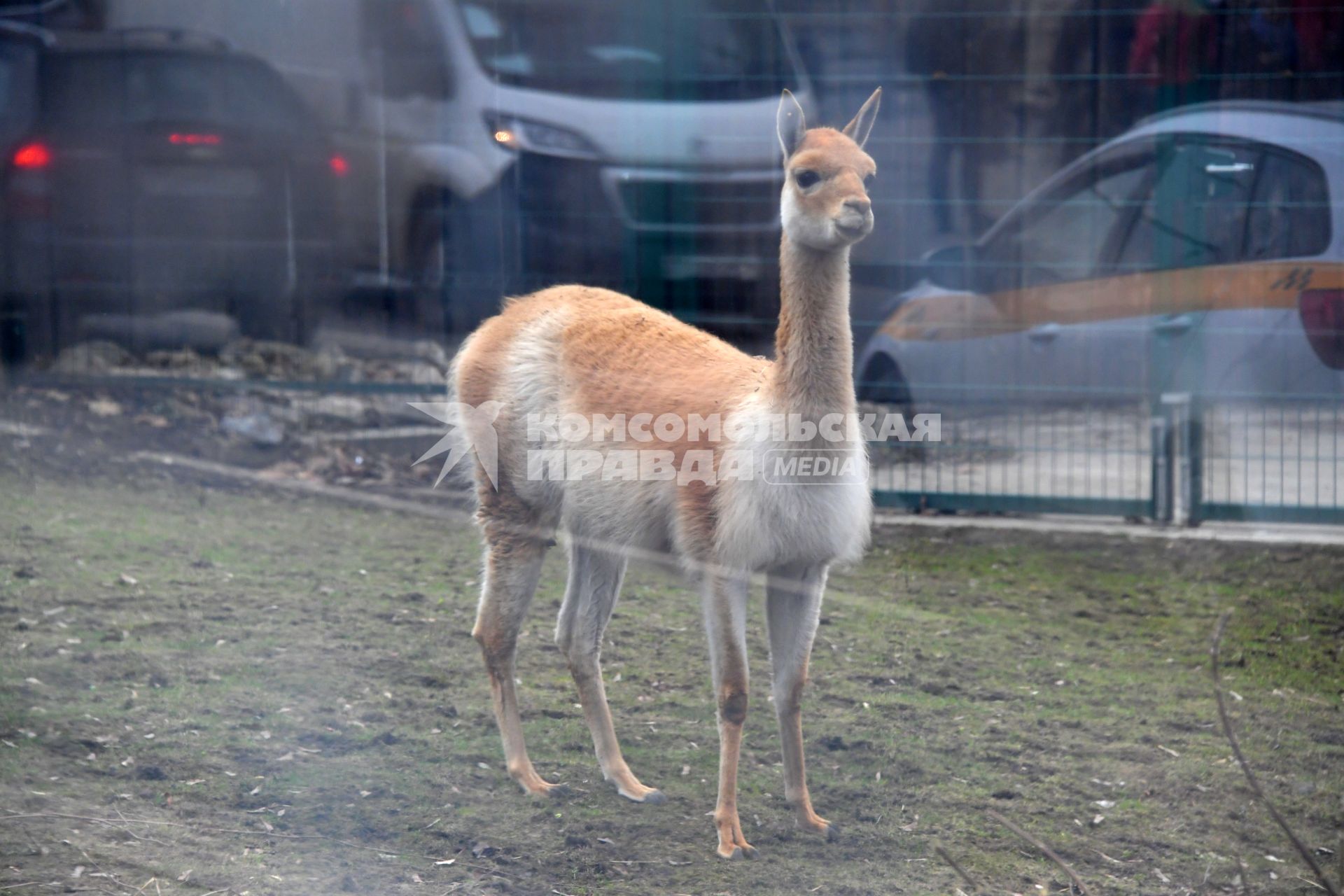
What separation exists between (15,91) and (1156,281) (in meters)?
6.59

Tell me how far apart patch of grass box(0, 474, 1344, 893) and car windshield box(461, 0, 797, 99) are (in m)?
2.43

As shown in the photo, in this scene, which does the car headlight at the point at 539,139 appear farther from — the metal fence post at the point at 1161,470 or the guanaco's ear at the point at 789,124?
the guanaco's ear at the point at 789,124

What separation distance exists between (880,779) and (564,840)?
904mm

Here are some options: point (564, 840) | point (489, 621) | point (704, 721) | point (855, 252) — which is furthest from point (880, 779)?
point (855, 252)

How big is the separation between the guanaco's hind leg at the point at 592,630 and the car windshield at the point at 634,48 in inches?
135

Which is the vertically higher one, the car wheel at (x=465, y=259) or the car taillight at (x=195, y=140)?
the car taillight at (x=195, y=140)

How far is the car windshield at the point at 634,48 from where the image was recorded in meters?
6.50

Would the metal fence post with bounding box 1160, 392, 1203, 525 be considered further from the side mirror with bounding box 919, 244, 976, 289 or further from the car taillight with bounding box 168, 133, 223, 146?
the car taillight with bounding box 168, 133, 223, 146

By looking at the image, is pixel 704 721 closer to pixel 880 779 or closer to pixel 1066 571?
pixel 880 779

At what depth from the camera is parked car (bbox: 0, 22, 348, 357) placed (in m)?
7.84

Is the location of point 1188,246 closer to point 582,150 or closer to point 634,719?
point 582,150

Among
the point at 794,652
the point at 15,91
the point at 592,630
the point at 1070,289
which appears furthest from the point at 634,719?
the point at 15,91

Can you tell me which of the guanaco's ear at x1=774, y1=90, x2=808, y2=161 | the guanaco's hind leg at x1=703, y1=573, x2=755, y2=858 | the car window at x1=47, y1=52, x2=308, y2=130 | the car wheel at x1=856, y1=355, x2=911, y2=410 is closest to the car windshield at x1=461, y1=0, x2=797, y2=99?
Result: the car wheel at x1=856, y1=355, x2=911, y2=410

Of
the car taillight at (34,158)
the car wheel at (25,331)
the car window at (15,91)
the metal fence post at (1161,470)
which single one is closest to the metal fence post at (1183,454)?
the metal fence post at (1161,470)
